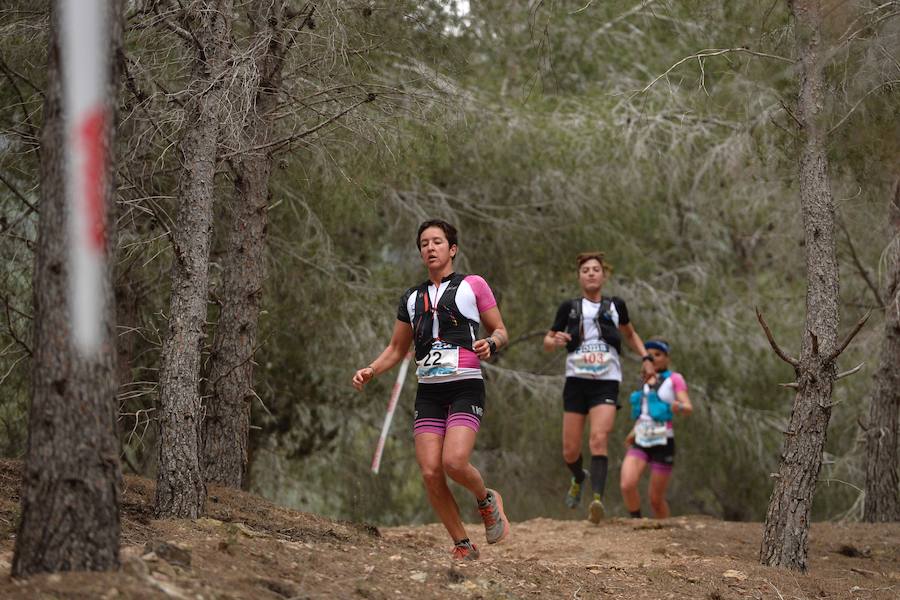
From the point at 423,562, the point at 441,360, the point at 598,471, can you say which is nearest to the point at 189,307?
the point at 441,360

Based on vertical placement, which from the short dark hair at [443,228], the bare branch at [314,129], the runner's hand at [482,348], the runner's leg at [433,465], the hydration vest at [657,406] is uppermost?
the bare branch at [314,129]

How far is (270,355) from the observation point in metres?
9.62

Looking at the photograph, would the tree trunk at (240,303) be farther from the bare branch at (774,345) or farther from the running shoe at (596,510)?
the bare branch at (774,345)

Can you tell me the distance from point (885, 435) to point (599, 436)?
2.51 metres

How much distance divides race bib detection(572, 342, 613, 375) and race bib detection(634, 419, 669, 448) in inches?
42.1

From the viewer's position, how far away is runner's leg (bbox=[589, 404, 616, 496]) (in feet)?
27.8

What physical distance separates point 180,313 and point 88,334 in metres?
2.09

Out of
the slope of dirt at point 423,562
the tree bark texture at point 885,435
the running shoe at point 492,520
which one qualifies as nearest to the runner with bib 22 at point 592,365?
the slope of dirt at point 423,562

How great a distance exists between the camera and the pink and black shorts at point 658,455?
9.31 meters

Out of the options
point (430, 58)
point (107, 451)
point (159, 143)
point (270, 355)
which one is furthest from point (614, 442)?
point (107, 451)

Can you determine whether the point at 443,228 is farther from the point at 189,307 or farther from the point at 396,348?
the point at 189,307

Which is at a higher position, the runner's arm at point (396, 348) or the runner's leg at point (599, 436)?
the runner's arm at point (396, 348)

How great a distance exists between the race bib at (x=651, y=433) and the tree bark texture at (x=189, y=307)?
15.0 feet

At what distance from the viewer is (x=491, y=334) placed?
601 centimetres
